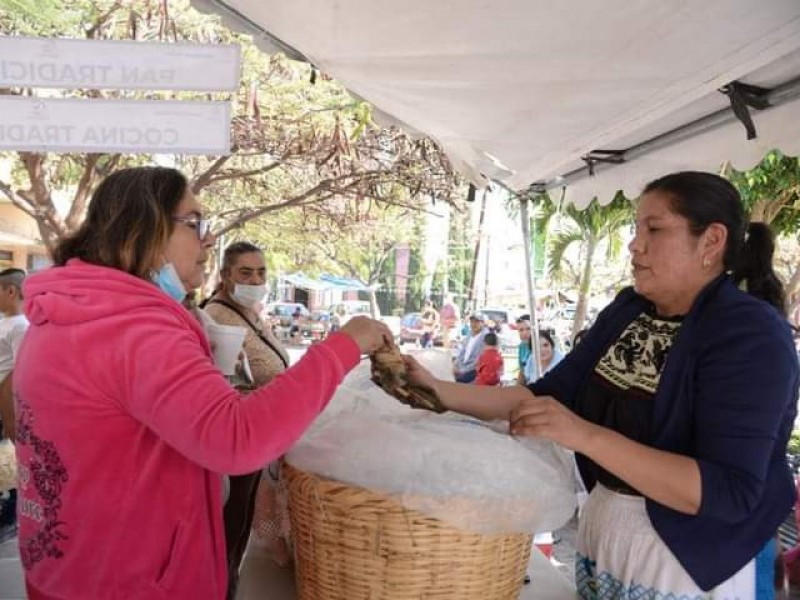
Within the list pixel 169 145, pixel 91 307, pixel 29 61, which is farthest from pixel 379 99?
pixel 91 307

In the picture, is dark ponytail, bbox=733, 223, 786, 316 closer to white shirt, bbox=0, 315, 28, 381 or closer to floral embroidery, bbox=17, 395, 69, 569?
floral embroidery, bbox=17, 395, 69, 569

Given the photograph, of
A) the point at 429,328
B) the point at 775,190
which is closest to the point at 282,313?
the point at 429,328

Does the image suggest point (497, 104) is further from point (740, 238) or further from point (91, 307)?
point (91, 307)

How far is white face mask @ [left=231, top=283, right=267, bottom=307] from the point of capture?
3512 millimetres

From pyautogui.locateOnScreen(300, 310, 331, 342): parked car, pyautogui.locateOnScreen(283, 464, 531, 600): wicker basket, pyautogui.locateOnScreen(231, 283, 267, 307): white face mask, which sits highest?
pyautogui.locateOnScreen(231, 283, 267, 307): white face mask

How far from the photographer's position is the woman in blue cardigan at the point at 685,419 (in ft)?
3.53

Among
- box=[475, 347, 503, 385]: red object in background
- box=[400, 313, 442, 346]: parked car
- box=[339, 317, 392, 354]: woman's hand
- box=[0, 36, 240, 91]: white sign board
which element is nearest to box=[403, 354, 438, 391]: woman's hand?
box=[339, 317, 392, 354]: woman's hand

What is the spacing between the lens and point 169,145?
1.91 meters

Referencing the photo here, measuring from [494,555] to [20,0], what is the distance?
17.6ft

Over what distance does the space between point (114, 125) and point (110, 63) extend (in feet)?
0.53

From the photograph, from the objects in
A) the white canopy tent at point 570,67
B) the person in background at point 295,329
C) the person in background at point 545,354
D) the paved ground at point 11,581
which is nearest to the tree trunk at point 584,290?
the person in background at point 545,354

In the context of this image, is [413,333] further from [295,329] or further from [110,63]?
[110,63]

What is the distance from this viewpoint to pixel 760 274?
152 cm

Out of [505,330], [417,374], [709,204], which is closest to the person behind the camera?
[709,204]
